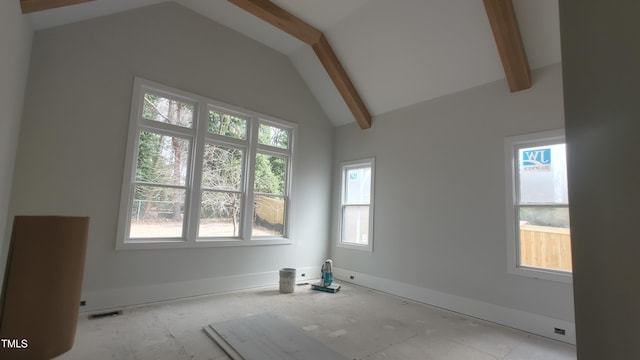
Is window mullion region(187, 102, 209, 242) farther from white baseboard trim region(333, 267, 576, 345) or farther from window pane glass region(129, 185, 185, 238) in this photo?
white baseboard trim region(333, 267, 576, 345)

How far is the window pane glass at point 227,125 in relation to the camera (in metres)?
4.93

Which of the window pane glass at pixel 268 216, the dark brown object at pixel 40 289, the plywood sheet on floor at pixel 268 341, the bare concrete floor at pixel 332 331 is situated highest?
the window pane glass at pixel 268 216

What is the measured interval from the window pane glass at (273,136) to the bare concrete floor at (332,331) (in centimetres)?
269

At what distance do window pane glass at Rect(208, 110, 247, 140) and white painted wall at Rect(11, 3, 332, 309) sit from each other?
0.88 feet

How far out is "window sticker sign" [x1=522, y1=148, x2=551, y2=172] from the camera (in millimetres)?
3689

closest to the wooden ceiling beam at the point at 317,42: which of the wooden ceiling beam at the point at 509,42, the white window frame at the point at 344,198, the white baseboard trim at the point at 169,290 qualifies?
the white window frame at the point at 344,198

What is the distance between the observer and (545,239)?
363 centimetres

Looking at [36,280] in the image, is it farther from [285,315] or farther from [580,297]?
[580,297]

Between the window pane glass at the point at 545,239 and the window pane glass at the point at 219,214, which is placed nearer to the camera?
the window pane glass at the point at 545,239

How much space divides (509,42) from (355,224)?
380 cm

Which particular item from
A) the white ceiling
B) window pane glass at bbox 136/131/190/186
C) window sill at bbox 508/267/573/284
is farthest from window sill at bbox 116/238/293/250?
window sill at bbox 508/267/573/284

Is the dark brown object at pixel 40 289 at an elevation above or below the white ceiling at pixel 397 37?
below

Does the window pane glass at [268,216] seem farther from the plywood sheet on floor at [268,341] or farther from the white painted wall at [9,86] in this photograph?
the white painted wall at [9,86]

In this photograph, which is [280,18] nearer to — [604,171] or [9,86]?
[9,86]
